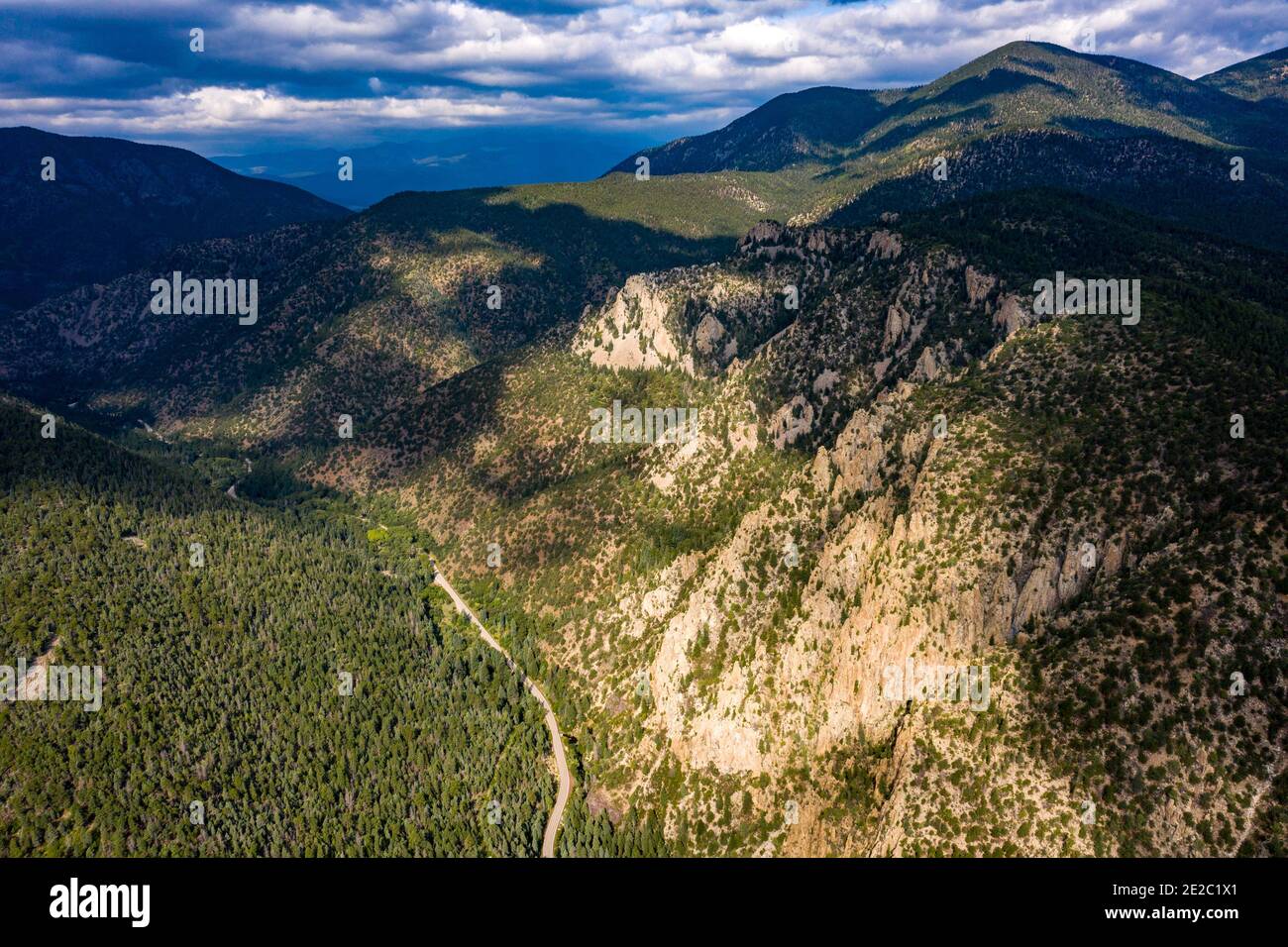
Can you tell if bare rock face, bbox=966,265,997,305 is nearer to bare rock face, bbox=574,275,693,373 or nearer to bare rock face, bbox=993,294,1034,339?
bare rock face, bbox=993,294,1034,339

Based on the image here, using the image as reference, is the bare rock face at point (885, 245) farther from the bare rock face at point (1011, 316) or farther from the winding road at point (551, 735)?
the winding road at point (551, 735)

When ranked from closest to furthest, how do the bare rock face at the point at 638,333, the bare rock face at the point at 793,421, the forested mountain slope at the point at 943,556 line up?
the forested mountain slope at the point at 943,556
the bare rock face at the point at 793,421
the bare rock face at the point at 638,333

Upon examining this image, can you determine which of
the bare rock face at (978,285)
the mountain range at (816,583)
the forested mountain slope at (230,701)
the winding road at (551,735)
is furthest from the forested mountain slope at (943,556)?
the forested mountain slope at (230,701)

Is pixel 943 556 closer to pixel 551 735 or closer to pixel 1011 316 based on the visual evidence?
pixel 1011 316

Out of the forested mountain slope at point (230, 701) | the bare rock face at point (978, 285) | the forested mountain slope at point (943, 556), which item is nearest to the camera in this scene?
the forested mountain slope at point (943, 556)

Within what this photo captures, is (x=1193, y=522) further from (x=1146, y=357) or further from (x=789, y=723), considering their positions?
(x=789, y=723)

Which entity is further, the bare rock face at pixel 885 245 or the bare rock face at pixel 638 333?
the bare rock face at pixel 638 333

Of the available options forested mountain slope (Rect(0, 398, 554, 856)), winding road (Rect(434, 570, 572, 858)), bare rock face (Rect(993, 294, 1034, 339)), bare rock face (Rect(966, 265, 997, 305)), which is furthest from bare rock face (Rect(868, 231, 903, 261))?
forested mountain slope (Rect(0, 398, 554, 856))

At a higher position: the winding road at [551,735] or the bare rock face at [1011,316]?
the bare rock face at [1011,316]

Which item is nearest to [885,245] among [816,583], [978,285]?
[978,285]
